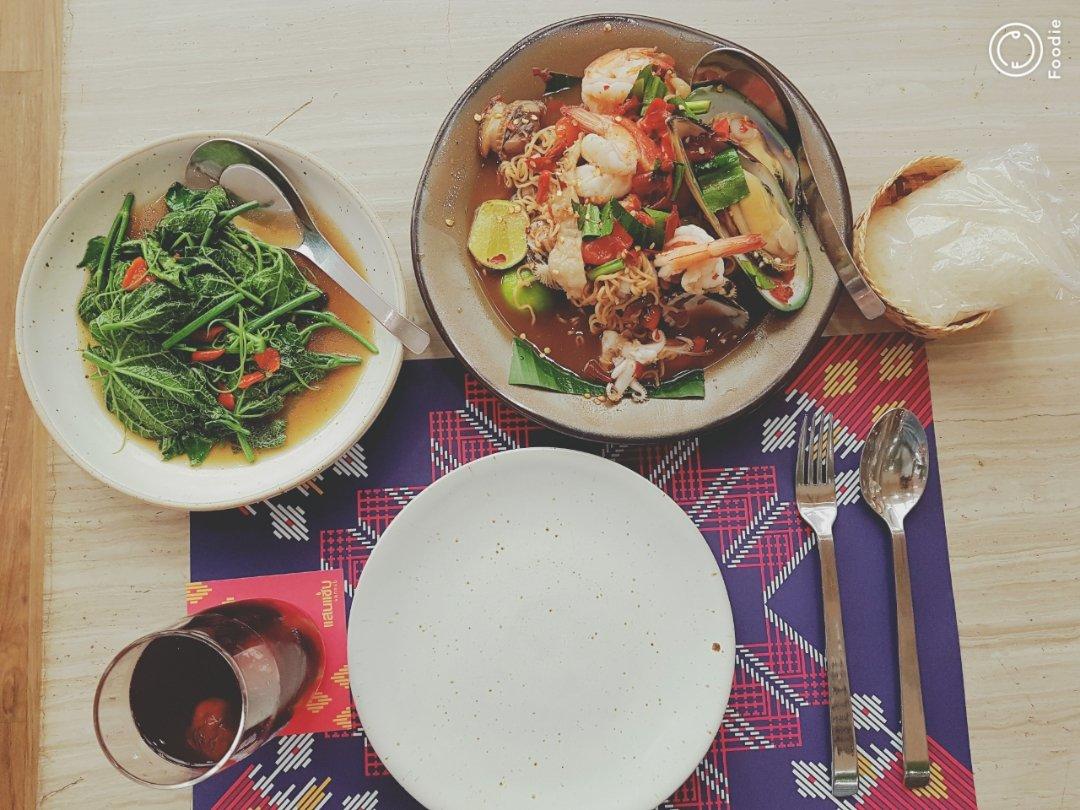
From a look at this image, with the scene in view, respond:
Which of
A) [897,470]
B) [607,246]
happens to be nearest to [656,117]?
[607,246]

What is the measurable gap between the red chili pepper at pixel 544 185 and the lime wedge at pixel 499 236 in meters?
0.06

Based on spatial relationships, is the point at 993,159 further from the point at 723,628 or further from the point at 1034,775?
the point at 1034,775

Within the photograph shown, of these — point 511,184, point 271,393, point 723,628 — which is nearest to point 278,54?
point 511,184

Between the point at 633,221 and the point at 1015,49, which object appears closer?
the point at 633,221

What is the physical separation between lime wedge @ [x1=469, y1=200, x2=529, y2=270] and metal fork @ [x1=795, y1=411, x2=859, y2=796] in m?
0.83

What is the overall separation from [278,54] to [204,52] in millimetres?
185

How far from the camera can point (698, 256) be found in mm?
1747

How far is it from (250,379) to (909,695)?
171cm

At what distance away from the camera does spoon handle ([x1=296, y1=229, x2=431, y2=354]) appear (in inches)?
69.2

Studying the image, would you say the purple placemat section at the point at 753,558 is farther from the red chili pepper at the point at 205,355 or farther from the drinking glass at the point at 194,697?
the red chili pepper at the point at 205,355

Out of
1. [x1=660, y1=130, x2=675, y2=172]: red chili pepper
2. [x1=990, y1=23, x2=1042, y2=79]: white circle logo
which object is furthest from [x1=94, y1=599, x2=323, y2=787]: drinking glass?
[x1=990, y1=23, x2=1042, y2=79]: white circle logo

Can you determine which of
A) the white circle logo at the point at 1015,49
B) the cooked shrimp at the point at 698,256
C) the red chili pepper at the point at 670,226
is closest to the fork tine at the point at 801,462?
the cooked shrimp at the point at 698,256

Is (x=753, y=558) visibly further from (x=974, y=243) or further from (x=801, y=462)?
(x=974, y=243)

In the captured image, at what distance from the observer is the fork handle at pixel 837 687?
6.13ft
